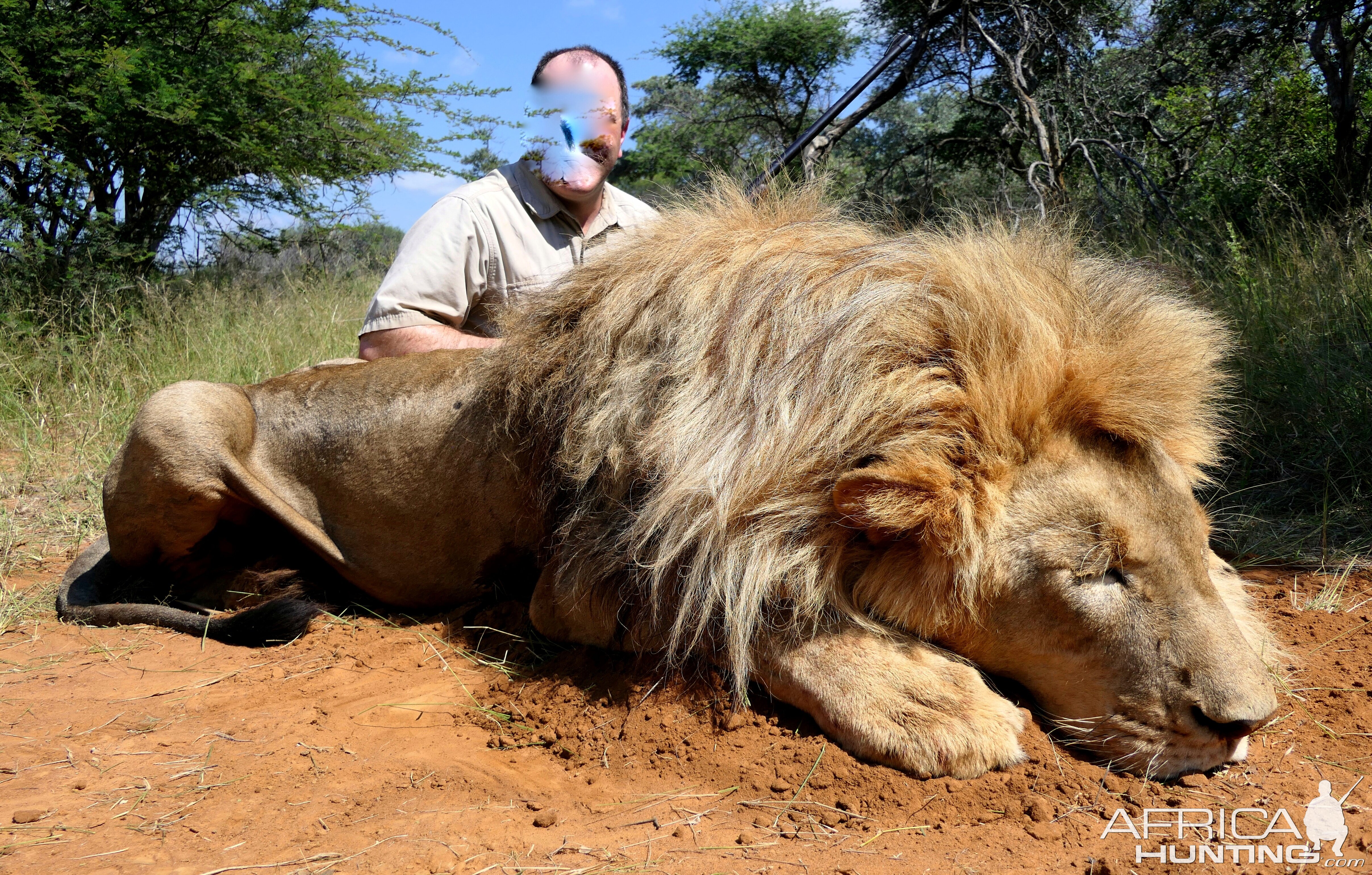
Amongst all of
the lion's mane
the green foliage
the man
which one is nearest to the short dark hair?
the man

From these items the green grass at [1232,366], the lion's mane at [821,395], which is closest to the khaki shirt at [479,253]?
the lion's mane at [821,395]

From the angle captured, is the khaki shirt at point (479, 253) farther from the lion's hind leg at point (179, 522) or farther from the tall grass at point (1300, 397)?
the tall grass at point (1300, 397)

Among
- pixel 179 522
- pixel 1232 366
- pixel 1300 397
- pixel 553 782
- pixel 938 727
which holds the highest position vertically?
pixel 1232 366

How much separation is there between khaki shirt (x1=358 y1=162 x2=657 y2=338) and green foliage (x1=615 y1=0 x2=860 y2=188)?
39.3 feet

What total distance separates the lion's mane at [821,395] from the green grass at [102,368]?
345cm

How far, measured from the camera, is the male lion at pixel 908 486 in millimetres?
2145

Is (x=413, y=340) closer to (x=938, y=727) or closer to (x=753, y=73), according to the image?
(x=938, y=727)

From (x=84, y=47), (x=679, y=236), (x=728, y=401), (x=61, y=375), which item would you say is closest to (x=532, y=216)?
(x=679, y=236)

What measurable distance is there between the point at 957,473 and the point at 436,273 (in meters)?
2.71

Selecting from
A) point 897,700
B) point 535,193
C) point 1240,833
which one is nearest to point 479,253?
point 535,193

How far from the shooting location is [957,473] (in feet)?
7.13

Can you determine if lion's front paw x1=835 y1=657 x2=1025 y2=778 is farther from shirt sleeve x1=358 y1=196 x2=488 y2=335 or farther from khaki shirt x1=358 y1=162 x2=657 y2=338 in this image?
shirt sleeve x1=358 y1=196 x2=488 y2=335

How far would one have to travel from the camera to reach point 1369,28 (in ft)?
22.7

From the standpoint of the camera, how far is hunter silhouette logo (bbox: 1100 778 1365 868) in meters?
1.82
